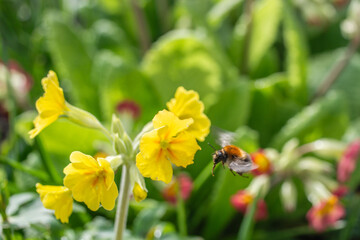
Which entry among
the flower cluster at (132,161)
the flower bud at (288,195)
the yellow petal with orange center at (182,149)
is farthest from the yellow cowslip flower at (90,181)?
the flower bud at (288,195)

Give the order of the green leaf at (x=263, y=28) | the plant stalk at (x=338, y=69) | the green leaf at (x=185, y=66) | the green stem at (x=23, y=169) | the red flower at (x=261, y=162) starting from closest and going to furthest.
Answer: the green stem at (x=23, y=169) → the red flower at (x=261, y=162) → the green leaf at (x=185, y=66) → the plant stalk at (x=338, y=69) → the green leaf at (x=263, y=28)

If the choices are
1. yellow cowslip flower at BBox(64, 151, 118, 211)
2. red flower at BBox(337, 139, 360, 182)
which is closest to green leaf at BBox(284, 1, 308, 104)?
red flower at BBox(337, 139, 360, 182)

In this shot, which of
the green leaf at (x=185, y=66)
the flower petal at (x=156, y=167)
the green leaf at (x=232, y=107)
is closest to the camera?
the flower petal at (x=156, y=167)

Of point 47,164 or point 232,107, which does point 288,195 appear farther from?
point 47,164

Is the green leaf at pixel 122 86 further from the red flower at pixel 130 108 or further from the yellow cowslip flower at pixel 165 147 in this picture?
the yellow cowslip flower at pixel 165 147

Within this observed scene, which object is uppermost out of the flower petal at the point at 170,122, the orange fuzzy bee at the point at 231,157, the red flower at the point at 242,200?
the red flower at the point at 242,200

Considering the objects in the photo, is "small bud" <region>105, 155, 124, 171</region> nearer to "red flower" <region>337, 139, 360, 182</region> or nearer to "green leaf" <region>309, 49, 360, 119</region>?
"red flower" <region>337, 139, 360, 182</region>

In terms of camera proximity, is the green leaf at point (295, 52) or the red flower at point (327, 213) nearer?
the red flower at point (327, 213)
